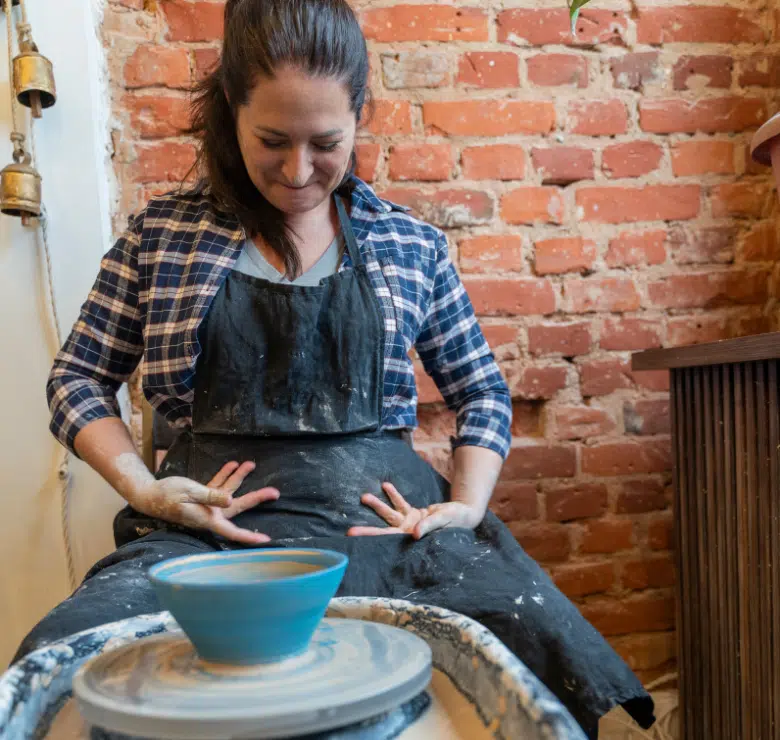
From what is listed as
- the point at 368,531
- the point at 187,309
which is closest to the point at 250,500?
the point at 368,531

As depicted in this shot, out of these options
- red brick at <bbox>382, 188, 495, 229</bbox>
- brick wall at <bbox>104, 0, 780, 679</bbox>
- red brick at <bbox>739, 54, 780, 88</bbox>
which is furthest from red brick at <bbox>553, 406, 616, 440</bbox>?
red brick at <bbox>739, 54, 780, 88</bbox>

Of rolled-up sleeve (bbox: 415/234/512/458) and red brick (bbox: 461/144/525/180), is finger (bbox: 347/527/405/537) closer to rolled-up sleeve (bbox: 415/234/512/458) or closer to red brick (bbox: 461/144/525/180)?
rolled-up sleeve (bbox: 415/234/512/458)

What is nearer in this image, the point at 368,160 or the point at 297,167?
the point at 297,167

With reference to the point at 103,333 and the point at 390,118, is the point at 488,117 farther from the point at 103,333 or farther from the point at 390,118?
the point at 103,333

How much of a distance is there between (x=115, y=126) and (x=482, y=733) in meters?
1.31

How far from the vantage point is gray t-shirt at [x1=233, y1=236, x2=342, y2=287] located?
3.65 ft

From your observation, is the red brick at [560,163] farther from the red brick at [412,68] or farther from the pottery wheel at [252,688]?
the pottery wheel at [252,688]

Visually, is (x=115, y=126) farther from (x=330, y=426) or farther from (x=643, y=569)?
(x=643, y=569)

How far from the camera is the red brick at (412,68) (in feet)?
4.85

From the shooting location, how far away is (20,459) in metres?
1.39

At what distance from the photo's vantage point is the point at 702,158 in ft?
5.14

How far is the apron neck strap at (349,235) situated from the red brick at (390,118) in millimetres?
339

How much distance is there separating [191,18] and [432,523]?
1.08 m

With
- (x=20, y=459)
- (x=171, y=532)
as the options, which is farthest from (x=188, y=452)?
(x=20, y=459)
